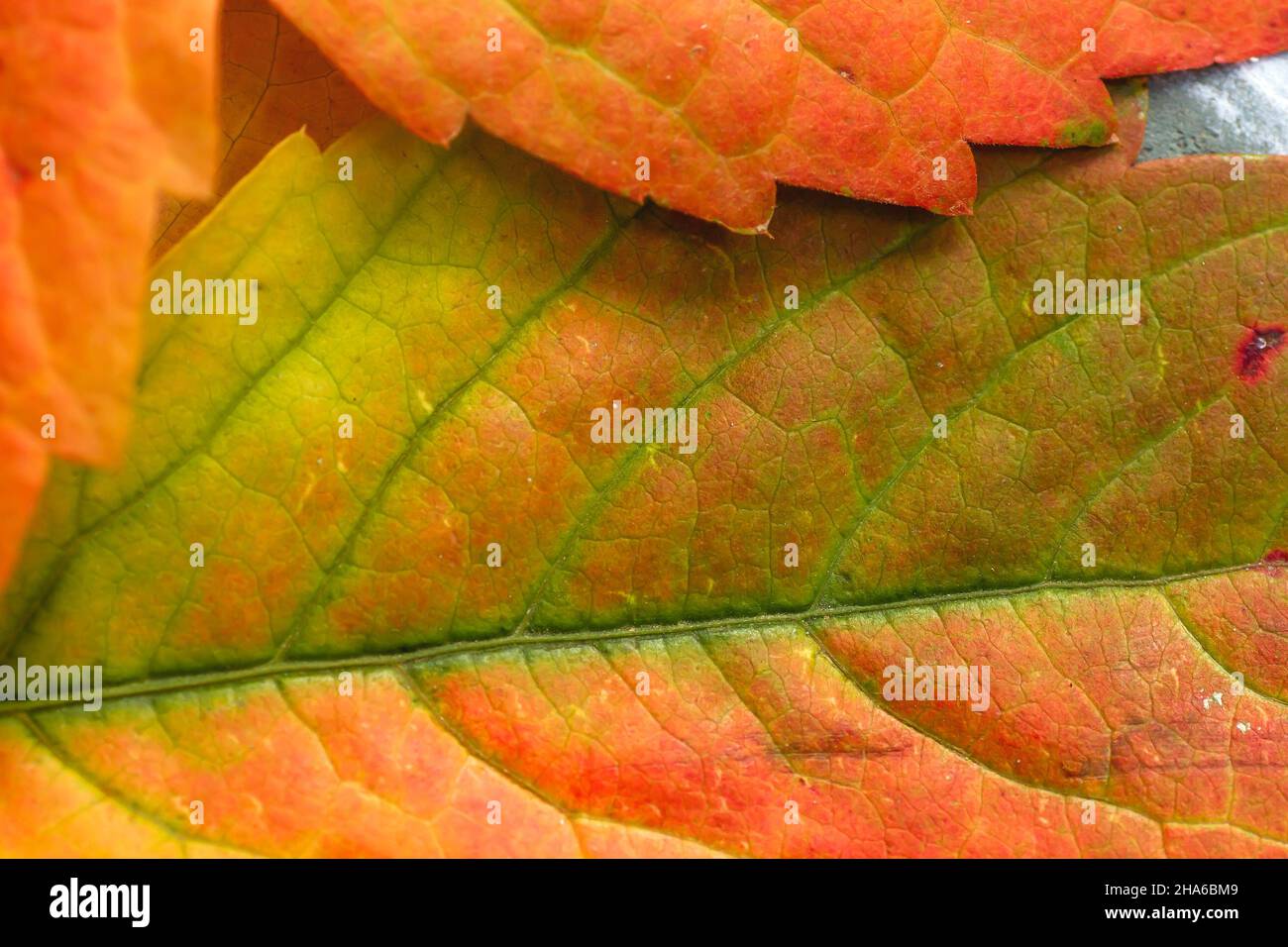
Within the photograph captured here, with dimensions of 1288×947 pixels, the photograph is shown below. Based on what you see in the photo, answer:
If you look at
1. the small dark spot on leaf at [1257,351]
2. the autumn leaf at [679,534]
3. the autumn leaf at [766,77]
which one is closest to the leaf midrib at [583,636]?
the autumn leaf at [679,534]

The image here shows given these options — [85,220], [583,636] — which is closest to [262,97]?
[85,220]

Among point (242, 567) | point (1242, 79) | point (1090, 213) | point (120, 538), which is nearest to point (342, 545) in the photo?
point (242, 567)

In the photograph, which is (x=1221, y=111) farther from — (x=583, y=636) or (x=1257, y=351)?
(x=583, y=636)

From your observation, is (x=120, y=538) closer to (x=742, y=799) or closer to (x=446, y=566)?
(x=446, y=566)

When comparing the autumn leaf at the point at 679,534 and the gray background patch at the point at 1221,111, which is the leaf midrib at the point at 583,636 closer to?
the autumn leaf at the point at 679,534

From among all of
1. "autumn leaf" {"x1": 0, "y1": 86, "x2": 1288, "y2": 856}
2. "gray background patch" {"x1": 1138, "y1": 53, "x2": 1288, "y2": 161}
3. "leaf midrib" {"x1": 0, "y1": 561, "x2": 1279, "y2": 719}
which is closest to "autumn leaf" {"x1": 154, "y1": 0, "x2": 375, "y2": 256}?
"autumn leaf" {"x1": 0, "y1": 86, "x2": 1288, "y2": 856}
